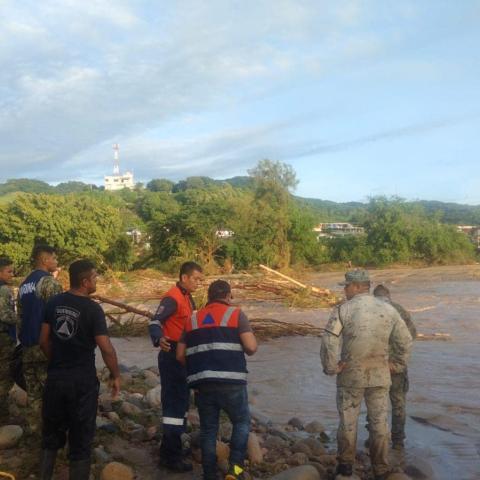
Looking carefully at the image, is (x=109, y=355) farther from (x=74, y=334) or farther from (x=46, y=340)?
(x=46, y=340)

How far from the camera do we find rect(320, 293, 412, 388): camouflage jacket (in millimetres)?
5035

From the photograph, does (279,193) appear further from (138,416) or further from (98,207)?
(138,416)

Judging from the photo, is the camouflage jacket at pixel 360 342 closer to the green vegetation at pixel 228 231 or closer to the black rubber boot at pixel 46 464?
the black rubber boot at pixel 46 464

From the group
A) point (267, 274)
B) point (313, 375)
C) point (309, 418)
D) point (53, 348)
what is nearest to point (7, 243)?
point (267, 274)

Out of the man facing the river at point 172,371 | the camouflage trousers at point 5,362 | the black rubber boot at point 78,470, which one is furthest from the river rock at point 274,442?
the camouflage trousers at point 5,362

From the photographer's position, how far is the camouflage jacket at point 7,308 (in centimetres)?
555

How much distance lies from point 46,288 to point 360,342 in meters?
2.75

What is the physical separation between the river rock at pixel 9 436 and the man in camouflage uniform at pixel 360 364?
2832mm

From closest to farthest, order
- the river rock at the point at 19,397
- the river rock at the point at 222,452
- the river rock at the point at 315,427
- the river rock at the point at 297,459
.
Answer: the river rock at the point at 222,452 → the river rock at the point at 297,459 → the river rock at the point at 19,397 → the river rock at the point at 315,427

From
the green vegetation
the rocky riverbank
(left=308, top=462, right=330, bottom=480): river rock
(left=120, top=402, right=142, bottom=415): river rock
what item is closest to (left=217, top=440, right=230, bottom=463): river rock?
the rocky riverbank

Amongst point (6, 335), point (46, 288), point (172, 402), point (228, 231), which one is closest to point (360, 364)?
point (172, 402)

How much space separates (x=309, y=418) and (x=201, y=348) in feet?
13.6

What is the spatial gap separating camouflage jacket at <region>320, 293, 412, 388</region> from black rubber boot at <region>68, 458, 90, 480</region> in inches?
82.8

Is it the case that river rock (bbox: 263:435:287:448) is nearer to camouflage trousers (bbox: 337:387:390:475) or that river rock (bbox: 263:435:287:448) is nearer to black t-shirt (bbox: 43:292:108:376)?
camouflage trousers (bbox: 337:387:390:475)
